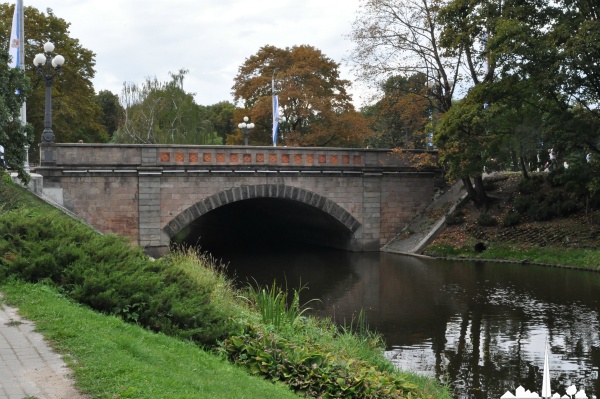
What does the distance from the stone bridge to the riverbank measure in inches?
121

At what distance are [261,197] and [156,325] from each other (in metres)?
21.6

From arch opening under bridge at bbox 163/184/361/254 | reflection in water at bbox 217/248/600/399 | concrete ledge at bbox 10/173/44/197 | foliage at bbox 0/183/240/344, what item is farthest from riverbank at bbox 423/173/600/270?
foliage at bbox 0/183/240/344

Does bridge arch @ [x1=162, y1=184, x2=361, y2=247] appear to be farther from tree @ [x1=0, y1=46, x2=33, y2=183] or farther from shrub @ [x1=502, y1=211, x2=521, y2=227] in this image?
tree @ [x1=0, y1=46, x2=33, y2=183]

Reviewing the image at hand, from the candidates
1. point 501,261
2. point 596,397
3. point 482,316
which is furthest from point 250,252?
point 596,397

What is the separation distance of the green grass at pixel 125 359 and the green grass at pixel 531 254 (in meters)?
19.3

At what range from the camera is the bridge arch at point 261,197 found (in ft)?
93.3

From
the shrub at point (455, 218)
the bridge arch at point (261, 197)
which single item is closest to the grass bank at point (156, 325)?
the bridge arch at point (261, 197)

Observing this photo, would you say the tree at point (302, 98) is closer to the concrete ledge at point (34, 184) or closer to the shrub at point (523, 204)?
the shrub at point (523, 204)

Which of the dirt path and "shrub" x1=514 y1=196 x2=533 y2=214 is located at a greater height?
"shrub" x1=514 y1=196 x2=533 y2=214

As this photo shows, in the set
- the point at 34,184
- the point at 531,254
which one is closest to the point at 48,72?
the point at 34,184

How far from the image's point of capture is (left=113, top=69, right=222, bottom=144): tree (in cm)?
4812

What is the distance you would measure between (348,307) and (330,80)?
91.1 ft

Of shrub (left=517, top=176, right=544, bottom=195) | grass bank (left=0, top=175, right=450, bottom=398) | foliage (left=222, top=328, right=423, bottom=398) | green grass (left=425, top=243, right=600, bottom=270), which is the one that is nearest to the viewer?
grass bank (left=0, top=175, right=450, bottom=398)

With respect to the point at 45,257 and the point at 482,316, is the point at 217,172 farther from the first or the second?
the point at 45,257
